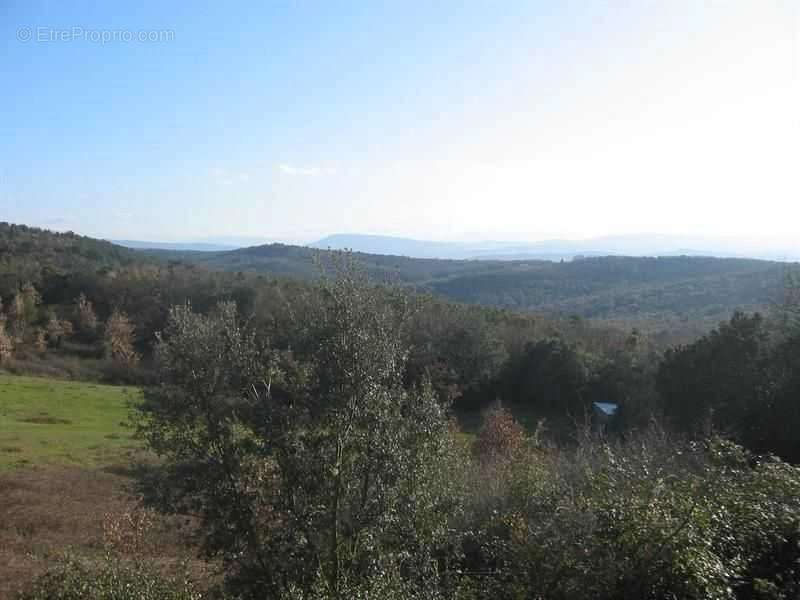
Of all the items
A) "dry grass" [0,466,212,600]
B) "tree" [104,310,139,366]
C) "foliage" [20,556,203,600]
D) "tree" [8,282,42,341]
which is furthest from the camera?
"tree" [8,282,42,341]

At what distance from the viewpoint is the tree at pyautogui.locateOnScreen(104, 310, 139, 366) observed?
5309 centimetres

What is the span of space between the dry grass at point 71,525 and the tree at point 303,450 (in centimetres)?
110

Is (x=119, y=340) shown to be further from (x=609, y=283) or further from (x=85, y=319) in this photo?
(x=609, y=283)

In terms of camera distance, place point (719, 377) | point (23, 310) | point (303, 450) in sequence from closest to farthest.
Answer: point (303, 450) → point (719, 377) → point (23, 310)

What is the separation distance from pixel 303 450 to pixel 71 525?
564 inches

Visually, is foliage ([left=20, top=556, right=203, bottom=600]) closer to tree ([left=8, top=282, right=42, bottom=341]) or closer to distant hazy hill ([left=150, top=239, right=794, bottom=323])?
tree ([left=8, top=282, right=42, bottom=341])

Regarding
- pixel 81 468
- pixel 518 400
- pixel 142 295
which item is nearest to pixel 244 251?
pixel 142 295

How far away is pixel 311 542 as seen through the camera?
29.2 feet

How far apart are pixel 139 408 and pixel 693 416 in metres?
27.3

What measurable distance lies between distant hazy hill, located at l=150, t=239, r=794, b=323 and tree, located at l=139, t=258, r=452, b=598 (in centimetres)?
5931

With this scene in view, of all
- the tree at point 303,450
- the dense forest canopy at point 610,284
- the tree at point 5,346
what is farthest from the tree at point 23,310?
the tree at point 303,450

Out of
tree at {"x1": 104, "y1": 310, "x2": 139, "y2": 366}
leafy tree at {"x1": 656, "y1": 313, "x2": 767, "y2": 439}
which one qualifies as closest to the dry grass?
leafy tree at {"x1": 656, "y1": 313, "x2": 767, "y2": 439}

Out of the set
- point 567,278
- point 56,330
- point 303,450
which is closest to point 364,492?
A: point 303,450

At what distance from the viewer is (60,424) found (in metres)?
32.4
